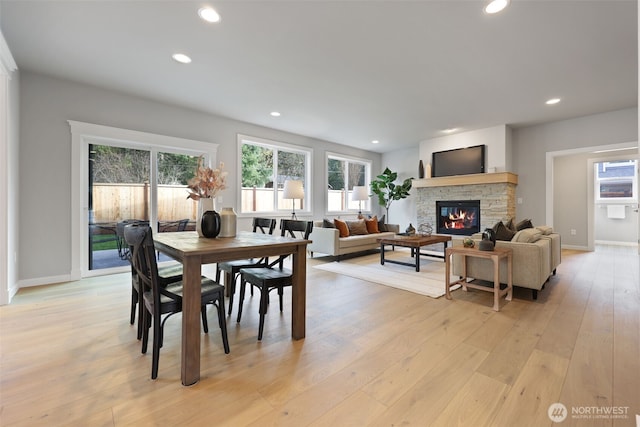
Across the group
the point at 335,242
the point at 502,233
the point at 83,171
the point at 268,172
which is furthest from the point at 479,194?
the point at 83,171

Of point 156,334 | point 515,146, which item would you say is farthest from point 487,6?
point 515,146

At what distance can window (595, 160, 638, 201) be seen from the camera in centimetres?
661

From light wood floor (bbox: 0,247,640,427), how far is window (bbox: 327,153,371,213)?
4.62 m

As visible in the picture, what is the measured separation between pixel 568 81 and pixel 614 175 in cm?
532

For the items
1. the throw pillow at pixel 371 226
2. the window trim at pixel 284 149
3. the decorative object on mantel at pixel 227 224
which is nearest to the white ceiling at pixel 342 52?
the window trim at pixel 284 149

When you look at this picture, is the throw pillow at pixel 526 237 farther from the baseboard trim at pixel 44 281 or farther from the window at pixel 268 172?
the baseboard trim at pixel 44 281

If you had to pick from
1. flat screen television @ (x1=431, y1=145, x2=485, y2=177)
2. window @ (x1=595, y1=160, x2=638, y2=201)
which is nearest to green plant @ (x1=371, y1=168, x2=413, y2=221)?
flat screen television @ (x1=431, y1=145, x2=485, y2=177)

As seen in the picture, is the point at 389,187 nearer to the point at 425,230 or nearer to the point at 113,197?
the point at 425,230

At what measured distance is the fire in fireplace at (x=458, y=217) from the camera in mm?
6078

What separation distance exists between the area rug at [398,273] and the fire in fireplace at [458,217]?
6.28 ft

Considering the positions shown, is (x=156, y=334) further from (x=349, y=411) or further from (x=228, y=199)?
(x=228, y=199)

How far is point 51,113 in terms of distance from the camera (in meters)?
3.44

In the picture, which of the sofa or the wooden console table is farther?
the sofa

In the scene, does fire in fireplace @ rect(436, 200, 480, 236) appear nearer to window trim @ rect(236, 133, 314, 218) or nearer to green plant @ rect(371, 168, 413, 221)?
green plant @ rect(371, 168, 413, 221)
